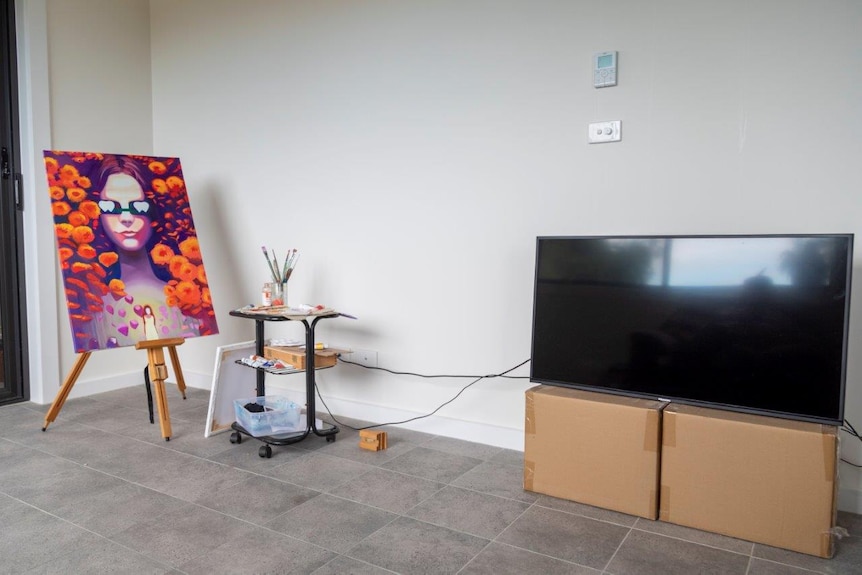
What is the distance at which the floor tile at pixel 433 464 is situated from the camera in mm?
2454

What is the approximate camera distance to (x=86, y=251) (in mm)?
2930

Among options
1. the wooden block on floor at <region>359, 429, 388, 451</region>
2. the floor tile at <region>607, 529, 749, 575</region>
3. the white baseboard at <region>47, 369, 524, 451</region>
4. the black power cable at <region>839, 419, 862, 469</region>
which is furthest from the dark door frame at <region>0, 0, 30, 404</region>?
the black power cable at <region>839, 419, 862, 469</region>

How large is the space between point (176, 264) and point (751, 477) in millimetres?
2734

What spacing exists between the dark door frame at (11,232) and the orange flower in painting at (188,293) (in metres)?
1.05

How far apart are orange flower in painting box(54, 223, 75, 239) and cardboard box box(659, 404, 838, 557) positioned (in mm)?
2694

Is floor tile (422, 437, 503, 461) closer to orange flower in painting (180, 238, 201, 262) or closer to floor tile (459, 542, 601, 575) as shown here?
floor tile (459, 542, 601, 575)

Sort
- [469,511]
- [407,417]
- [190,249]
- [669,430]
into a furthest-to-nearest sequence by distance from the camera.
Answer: [190,249], [407,417], [469,511], [669,430]

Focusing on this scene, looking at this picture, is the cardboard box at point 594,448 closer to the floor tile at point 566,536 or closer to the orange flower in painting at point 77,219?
the floor tile at point 566,536

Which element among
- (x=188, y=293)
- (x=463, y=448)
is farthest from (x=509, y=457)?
(x=188, y=293)

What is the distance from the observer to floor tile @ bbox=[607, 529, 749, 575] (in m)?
1.75

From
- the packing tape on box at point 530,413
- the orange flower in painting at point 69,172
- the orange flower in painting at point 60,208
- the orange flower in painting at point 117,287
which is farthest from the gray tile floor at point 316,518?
the orange flower in painting at point 69,172

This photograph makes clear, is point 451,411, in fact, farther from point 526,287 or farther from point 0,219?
point 0,219

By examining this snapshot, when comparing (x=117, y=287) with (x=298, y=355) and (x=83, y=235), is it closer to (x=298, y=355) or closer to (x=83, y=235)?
(x=83, y=235)

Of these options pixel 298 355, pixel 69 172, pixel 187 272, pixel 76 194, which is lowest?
pixel 298 355
